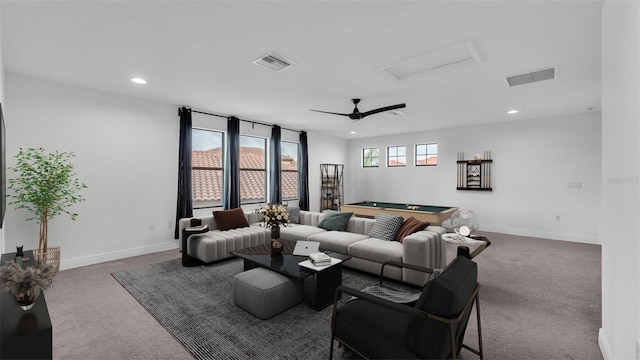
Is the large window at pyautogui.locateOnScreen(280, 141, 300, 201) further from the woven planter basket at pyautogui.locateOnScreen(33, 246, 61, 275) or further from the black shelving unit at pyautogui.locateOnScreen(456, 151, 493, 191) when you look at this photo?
the woven planter basket at pyautogui.locateOnScreen(33, 246, 61, 275)

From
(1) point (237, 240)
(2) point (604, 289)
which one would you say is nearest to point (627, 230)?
(2) point (604, 289)

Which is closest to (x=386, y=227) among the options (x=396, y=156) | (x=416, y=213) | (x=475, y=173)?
(x=416, y=213)

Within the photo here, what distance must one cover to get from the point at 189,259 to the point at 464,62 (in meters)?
4.59

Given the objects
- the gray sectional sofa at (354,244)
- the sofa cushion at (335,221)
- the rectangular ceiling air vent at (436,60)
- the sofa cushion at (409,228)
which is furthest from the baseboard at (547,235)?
the rectangular ceiling air vent at (436,60)

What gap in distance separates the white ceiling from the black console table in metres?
2.19

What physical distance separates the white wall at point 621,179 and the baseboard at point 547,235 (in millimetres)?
4771

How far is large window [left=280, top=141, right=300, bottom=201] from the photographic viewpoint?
7459mm

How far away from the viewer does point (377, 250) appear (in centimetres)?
373

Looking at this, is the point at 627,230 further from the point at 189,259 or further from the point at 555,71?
the point at 189,259

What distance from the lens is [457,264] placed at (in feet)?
6.00

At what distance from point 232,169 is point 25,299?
4.57 metres

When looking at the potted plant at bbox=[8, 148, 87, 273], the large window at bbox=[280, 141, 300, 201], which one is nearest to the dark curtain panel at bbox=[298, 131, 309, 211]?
the large window at bbox=[280, 141, 300, 201]

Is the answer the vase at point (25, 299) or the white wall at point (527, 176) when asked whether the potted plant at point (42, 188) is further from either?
the white wall at point (527, 176)

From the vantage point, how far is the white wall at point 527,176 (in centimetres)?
576
